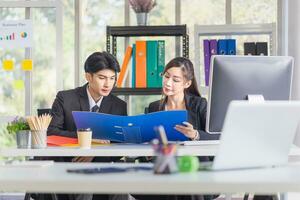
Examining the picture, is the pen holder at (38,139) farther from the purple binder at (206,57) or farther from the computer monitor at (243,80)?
the purple binder at (206,57)

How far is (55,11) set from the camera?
525 centimetres

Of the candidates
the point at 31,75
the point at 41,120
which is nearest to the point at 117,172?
the point at 41,120

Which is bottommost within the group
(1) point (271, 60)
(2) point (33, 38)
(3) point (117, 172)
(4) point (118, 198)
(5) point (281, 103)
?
(4) point (118, 198)

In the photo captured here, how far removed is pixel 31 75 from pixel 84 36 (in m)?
0.56

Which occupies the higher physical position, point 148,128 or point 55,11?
point 55,11

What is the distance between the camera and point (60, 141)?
2914 mm

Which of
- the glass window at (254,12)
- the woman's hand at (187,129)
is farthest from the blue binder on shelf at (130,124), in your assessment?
the glass window at (254,12)

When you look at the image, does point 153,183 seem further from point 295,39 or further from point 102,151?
point 295,39

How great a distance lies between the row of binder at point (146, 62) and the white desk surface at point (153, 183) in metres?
2.99

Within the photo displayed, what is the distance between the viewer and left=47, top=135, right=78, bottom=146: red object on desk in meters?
2.86

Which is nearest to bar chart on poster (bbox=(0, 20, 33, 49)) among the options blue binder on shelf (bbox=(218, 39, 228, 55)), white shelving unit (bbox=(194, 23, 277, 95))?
white shelving unit (bbox=(194, 23, 277, 95))

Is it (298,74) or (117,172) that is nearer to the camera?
(117,172)

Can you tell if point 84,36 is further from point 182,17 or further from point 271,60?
point 271,60

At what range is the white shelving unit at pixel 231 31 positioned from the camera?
5.01 metres
